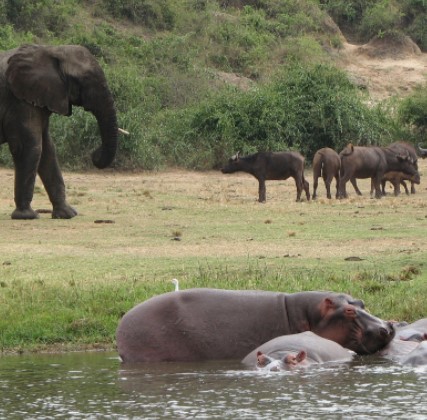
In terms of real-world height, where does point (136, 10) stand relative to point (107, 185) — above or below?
above

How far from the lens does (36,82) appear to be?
19734mm

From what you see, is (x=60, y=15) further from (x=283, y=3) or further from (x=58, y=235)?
(x=58, y=235)

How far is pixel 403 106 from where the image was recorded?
39750 mm

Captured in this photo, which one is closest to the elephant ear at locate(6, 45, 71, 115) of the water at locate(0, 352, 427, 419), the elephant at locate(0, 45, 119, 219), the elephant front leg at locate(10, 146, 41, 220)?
the elephant at locate(0, 45, 119, 219)

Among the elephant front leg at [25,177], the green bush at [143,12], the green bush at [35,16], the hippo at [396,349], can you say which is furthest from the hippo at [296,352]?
the green bush at [143,12]

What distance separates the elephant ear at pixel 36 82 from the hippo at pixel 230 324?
10174mm

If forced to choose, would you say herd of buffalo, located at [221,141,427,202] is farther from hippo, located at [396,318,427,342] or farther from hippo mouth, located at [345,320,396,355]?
hippo mouth, located at [345,320,396,355]

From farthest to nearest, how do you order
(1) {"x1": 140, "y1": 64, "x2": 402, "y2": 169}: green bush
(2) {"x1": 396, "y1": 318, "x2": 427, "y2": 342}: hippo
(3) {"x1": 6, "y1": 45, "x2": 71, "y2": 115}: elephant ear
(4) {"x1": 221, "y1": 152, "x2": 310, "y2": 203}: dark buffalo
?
(1) {"x1": 140, "y1": 64, "x2": 402, "y2": 169}: green bush
(4) {"x1": 221, "y1": 152, "x2": 310, "y2": 203}: dark buffalo
(3) {"x1": 6, "y1": 45, "x2": 71, "y2": 115}: elephant ear
(2) {"x1": 396, "y1": 318, "x2": 427, "y2": 342}: hippo

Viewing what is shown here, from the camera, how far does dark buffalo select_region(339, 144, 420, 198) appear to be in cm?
2711

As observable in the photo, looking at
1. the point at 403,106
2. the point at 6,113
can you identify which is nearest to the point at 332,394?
the point at 6,113

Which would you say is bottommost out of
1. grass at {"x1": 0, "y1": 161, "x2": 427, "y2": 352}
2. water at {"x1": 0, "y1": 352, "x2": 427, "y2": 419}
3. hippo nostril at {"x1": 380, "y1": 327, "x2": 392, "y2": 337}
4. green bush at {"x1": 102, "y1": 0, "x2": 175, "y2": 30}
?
water at {"x1": 0, "y1": 352, "x2": 427, "y2": 419}

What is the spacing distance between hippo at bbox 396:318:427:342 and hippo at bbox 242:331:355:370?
614 mm

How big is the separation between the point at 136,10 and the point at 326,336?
4063 centimetres

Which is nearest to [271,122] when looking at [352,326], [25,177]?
[25,177]
